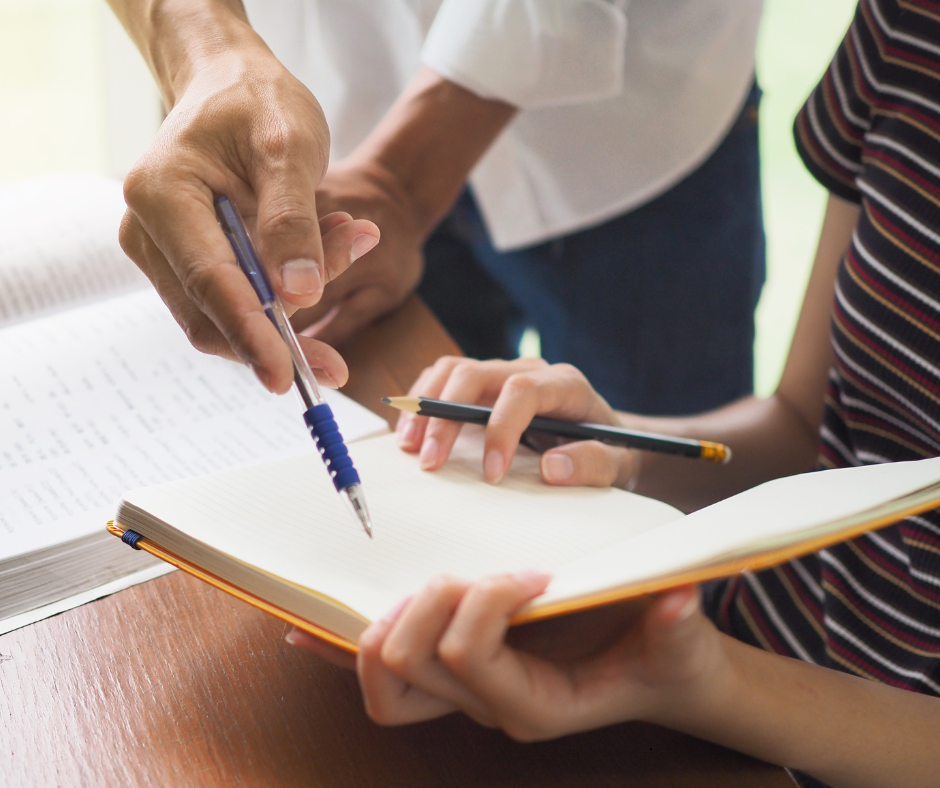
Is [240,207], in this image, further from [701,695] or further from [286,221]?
[701,695]

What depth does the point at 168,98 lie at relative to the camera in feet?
2.12

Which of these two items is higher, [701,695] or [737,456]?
[701,695]

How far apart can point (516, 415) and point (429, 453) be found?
6 centimetres

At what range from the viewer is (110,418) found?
574 millimetres

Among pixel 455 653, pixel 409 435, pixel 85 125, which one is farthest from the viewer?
pixel 85 125

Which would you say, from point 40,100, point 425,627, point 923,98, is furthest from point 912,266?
point 40,100

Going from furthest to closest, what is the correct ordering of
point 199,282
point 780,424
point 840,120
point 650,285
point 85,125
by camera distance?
point 85,125, point 650,285, point 780,424, point 840,120, point 199,282

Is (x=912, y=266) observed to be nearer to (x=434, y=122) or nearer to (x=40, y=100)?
(x=434, y=122)

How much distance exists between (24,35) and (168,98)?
240 cm

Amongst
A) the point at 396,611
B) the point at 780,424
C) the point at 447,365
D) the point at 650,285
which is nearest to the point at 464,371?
the point at 447,365

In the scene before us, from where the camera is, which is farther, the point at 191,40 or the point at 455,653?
the point at 191,40

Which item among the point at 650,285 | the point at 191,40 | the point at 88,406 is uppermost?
the point at 191,40

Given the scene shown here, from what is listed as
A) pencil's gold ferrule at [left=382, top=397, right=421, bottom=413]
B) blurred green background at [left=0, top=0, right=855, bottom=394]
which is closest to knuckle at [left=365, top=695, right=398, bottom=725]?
pencil's gold ferrule at [left=382, top=397, right=421, bottom=413]

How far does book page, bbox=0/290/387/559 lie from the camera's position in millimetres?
491
